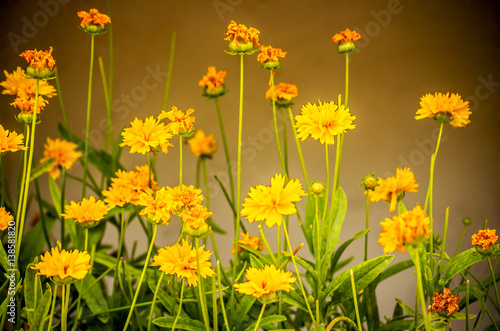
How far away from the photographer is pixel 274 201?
42cm

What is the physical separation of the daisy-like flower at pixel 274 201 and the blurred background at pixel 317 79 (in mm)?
561

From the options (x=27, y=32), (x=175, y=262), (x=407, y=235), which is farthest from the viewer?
(x=27, y=32)

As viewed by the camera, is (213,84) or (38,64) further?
(213,84)

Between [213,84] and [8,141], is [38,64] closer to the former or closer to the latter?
[8,141]

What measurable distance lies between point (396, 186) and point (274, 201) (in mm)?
141

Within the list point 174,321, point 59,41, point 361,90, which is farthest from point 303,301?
point 59,41

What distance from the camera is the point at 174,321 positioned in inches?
17.7

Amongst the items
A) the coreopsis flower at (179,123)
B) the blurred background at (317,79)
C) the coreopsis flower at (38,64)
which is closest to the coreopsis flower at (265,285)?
the coreopsis flower at (179,123)

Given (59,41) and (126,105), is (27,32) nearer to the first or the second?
(59,41)

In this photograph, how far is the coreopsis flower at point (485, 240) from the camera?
1.49ft

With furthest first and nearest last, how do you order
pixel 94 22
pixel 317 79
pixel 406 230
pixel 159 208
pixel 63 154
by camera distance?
pixel 317 79, pixel 63 154, pixel 94 22, pixel 159 208, pixel 406 230

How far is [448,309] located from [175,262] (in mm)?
239

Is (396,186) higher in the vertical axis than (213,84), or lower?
lower

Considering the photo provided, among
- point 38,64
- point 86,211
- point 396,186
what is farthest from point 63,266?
point 396,186
